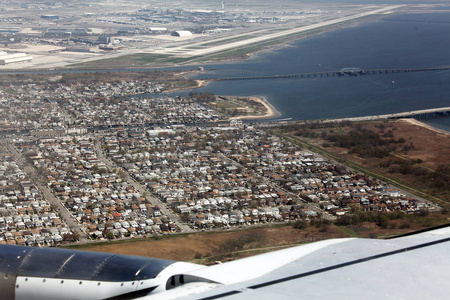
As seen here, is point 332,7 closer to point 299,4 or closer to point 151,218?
point 299,4

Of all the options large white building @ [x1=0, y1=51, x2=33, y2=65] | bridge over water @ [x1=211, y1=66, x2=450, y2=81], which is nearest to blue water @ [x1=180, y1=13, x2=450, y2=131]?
bridge over water @ [x1=211, y1=66, x2=450, y2=81]

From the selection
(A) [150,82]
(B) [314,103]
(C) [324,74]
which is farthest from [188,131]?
(C) [324,74]

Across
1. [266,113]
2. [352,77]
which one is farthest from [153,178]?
[352,77]

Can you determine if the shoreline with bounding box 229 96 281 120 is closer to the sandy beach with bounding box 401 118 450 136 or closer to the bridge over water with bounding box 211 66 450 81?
the sandy beach with bounding box 401 118 450 136

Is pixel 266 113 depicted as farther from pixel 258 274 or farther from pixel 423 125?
pixel 258 274

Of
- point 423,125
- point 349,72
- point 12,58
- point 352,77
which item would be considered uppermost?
point 12,58

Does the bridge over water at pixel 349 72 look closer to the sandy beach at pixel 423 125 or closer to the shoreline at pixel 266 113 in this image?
the shoreline at pixel 266 113
